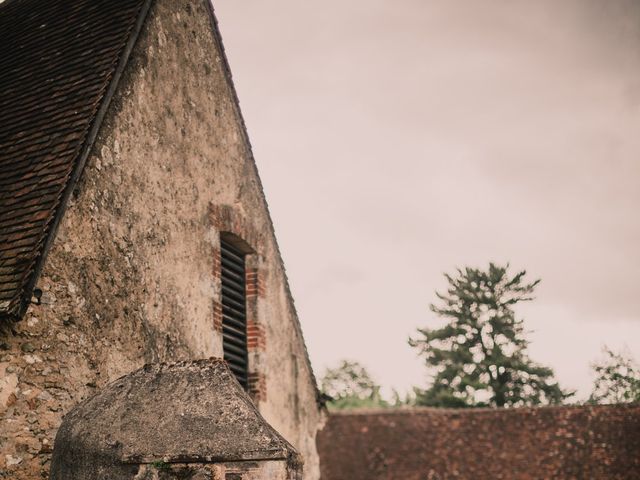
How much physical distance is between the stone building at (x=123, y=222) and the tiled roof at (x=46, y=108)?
2cm

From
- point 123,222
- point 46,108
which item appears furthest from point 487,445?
point 46,108

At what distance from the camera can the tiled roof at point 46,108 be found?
4.44 m

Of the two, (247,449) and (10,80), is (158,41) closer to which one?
(10,80)

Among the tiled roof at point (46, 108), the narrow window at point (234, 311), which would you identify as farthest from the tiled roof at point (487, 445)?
the tiled roof at point (46, 108)

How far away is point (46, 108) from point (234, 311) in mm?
3365

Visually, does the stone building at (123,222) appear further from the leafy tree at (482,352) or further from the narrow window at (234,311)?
the leafy tree at (482,352)

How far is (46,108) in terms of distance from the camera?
18.6 feet

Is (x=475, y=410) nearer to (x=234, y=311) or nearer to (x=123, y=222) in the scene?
(x=234, y=311)

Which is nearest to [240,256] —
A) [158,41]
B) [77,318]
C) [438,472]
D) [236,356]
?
[236,356]

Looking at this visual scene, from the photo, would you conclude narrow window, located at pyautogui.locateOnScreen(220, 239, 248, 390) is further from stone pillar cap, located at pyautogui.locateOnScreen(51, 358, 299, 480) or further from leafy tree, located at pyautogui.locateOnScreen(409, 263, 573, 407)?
leafy tree, located at pyautogui.locateOnScreen(409, 263, 573, 407)

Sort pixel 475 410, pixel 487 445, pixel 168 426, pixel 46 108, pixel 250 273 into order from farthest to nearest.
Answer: pixel 475 410 → pixel 487 445 → pixel 250 273 → pixel 46 108 → pixel 168 426

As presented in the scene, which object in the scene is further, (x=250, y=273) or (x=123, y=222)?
(x=250, y=273)

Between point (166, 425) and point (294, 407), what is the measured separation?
5.22m

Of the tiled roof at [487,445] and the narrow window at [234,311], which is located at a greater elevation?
the narrow window at [234,311]
